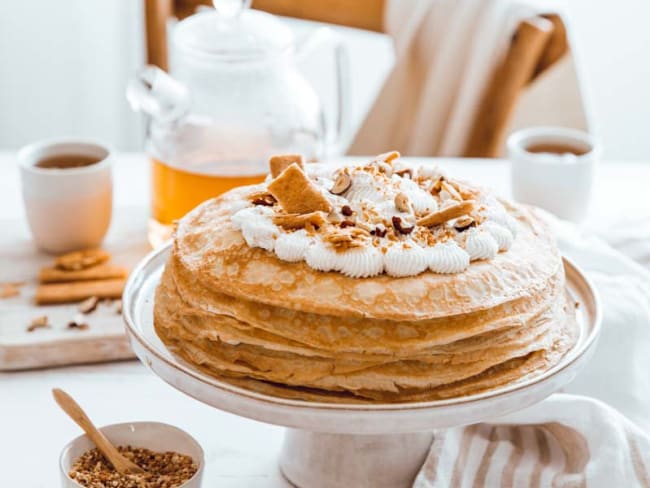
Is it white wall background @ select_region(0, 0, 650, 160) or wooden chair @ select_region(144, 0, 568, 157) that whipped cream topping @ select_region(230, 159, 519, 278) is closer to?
wooden chair @ select_region(144, 0, 568, 157)

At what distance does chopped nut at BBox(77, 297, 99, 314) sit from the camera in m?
1.58

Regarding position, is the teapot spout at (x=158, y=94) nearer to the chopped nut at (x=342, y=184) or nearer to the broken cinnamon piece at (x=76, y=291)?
the broken cinnamon piece at (x=76, y=291)

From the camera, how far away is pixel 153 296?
126 centimetres

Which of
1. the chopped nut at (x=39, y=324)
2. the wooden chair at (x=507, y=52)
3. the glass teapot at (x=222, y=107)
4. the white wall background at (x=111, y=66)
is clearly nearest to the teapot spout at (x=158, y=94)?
the glass teapot at (x=222, y=107)

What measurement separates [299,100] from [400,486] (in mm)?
711

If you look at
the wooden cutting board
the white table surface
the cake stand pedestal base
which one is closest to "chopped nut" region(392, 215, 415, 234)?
the cake stand pedestal base

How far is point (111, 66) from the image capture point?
3588mm

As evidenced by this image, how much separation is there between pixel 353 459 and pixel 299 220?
1.00ft

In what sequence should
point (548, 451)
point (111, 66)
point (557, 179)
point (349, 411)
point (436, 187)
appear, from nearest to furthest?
point (349, 411)
point (436, 187)
point (548, 451)
point (557, 179)
point (111, 66)

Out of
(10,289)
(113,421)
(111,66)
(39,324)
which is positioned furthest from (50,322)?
(111,66)

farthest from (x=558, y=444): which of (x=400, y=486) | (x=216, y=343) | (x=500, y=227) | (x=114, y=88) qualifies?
(x=114, y=88)

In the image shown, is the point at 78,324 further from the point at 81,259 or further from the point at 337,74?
the point at 337,74

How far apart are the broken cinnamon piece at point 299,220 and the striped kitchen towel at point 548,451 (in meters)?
0.33

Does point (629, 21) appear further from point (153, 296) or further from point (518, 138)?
point (153, 296)
